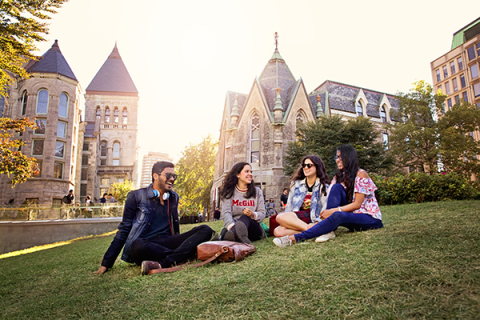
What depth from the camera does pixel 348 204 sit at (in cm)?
539

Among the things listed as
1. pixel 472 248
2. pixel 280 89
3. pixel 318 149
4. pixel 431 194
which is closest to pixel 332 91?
pixel 280 89

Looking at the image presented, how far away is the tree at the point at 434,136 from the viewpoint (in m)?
24.3

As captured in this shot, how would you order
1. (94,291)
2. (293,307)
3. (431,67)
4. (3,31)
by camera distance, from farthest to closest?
(431,67)
(3,31)
(94,291)
(293,307)

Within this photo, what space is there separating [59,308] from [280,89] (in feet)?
87.6

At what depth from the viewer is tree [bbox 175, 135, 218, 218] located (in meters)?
37.6

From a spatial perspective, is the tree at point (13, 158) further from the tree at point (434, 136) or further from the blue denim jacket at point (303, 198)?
the tree at point (434, 136)

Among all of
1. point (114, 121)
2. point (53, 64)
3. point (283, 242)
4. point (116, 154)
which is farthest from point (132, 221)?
point (114, 121)

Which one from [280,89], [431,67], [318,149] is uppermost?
[431,67]

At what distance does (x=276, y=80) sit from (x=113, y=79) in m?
49.9

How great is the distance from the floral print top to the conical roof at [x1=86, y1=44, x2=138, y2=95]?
67528 millimetres

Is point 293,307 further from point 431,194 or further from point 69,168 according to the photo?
point 69,168

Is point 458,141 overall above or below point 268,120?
below

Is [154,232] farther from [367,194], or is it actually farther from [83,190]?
[83,190]

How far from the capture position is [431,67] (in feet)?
183
